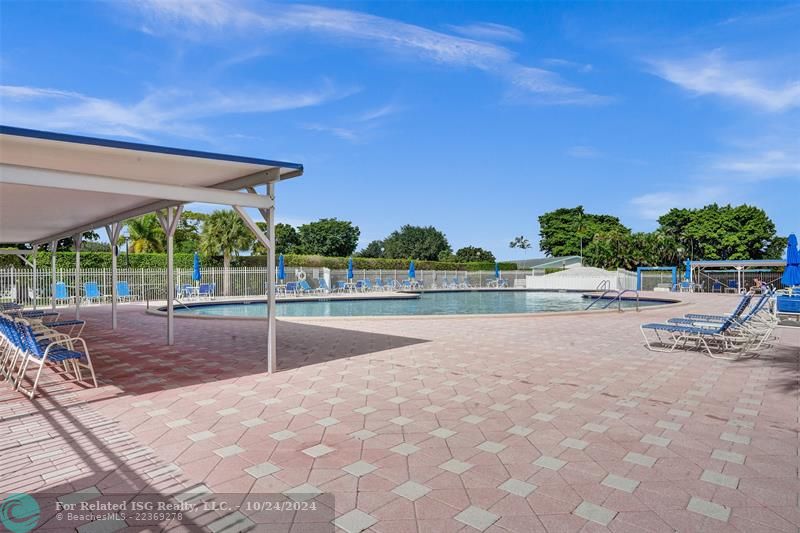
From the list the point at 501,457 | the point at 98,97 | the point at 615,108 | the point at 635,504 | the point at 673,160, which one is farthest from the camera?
the point at 673,160

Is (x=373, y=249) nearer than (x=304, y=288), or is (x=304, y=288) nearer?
(x=304, y=288)

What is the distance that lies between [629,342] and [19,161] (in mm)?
9422

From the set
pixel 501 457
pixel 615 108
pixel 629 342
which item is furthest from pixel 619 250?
pixel 501 457

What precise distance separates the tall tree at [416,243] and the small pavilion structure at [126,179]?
195ft

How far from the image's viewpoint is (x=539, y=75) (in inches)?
778

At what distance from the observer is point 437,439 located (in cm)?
369

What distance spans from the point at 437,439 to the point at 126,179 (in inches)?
177

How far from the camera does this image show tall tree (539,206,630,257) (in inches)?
2515

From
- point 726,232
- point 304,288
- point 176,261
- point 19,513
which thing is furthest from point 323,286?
point 726,232

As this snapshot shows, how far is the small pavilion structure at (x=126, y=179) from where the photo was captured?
4316mm

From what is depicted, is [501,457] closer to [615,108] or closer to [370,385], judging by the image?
[370,385]

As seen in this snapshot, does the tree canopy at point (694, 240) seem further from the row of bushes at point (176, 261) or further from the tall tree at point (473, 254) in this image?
the row of bushes at point (176, 261)

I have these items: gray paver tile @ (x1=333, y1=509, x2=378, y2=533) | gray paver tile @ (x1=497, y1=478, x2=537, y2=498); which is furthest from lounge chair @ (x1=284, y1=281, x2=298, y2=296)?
gray paver tile @ (x1=333, y1=509, x2=378, y2=533)

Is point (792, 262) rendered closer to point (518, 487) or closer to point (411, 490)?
point (518, 487)
